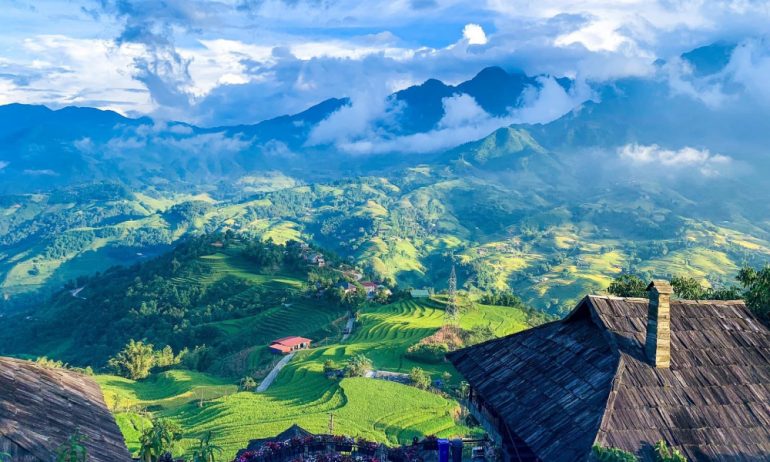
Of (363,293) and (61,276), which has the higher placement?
(363,293)

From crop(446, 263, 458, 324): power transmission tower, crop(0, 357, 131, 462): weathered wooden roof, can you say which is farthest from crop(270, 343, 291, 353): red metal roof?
crop(0, 357, 131, 462): weathered wooden roof

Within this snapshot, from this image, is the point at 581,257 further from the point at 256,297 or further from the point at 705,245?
the point at 256,297

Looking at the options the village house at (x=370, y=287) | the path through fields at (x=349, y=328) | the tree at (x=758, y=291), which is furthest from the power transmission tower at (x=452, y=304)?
the tree at (x=758, y=291)

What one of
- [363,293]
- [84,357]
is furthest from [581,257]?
[84,357]

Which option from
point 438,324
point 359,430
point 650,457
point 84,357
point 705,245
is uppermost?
point 650,457

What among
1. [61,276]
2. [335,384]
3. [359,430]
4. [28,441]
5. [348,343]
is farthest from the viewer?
[61,276]

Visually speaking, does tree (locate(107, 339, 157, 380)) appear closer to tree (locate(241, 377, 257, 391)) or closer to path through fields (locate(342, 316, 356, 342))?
tree (locate(241, 377, 257, 391))
